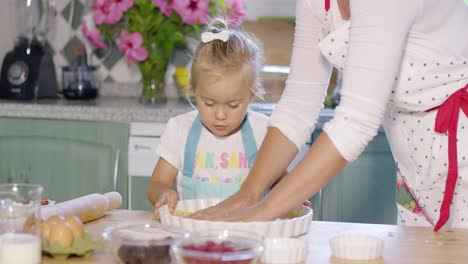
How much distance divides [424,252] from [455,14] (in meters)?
0.50

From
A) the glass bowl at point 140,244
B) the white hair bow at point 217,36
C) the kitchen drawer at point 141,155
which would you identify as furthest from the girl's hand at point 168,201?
the kitchen drawer at point 141,155

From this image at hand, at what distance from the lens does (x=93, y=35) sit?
3559mm

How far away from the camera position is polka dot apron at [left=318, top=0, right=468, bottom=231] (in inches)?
68.0

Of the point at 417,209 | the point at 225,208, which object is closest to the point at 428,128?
the point at 417,209

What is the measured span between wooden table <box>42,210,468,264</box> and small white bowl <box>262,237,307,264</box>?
1.2 inches

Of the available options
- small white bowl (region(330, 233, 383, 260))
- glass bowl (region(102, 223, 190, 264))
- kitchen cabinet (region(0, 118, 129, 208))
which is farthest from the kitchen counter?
glass bowl (region(102, 223, 190, 264))

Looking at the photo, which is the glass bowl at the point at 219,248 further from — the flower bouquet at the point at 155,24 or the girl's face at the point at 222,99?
the flower bouquet at the point at 155,24

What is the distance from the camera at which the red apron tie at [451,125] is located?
1.76 m

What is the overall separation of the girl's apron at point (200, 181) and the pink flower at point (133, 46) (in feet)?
4.00

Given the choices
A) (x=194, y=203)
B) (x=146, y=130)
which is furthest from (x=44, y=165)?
(x=194, y=203)

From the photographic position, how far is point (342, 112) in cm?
151

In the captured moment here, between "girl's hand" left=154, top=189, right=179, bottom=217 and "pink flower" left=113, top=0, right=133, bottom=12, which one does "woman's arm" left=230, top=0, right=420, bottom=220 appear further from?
"pink flower" left=113, top=0, right=133, bottom=12

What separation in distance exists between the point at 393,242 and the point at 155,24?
203 centimetres

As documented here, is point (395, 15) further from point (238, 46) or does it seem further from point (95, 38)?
point (95, 38)
